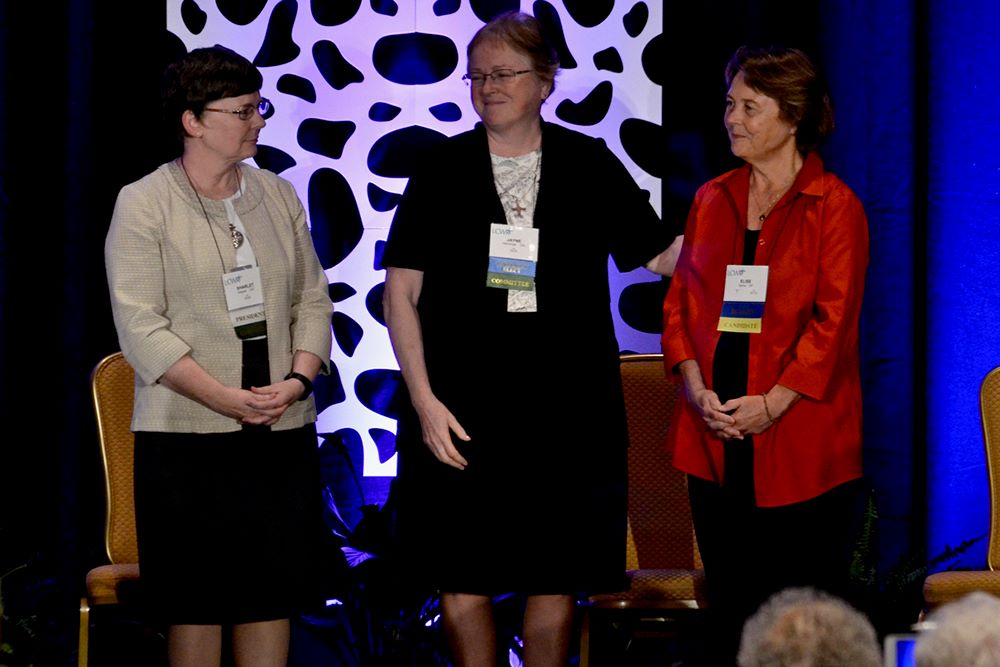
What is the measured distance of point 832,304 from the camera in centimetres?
264

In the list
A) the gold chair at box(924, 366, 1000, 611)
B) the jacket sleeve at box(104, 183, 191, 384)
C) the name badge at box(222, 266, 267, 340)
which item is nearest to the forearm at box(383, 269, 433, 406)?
the name badge at box(222, 266, 267, 340)

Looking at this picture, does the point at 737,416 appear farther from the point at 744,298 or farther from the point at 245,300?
the point at 245,300

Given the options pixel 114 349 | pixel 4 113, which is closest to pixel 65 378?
pixel 114 349

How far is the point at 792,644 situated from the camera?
95cm

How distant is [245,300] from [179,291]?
0.15 metres

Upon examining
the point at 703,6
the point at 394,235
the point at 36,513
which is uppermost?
the point at 703,6

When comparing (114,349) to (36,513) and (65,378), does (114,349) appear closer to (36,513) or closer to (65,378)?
(65,378)

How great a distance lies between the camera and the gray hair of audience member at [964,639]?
2.97 ft

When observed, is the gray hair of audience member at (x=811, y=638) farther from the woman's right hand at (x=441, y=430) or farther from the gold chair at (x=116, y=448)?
the gold chair at (x=116, y=448)

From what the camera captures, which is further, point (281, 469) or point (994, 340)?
point (994, 340)

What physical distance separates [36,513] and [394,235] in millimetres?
1737

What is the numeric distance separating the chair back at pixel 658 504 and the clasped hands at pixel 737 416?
0.86 m

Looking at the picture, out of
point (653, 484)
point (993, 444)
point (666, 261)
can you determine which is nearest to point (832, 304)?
point (666, 261)

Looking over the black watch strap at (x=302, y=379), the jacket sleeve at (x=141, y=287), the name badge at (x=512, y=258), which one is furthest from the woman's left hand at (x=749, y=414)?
the jacket sleeve at (x=141, y=287)
